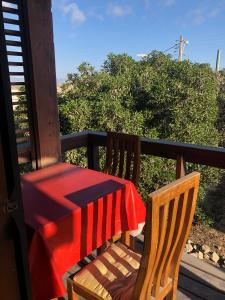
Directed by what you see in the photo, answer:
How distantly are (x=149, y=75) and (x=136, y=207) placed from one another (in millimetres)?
6317

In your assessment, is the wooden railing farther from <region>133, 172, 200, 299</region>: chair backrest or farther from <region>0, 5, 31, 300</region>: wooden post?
<region>0, 5, 31, 300</region>: wooden post

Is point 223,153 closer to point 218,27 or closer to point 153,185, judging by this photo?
point 153,185

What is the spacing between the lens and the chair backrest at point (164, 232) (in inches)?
41.4

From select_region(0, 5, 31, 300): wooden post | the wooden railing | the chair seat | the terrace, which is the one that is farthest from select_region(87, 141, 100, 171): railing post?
select_region(0, 5, 31, 300): wooden post

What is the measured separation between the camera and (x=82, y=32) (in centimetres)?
2023

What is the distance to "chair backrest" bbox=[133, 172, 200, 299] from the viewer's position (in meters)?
1.05

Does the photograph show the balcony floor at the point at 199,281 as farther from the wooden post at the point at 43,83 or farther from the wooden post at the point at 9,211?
the wooden post at the point at 9,211

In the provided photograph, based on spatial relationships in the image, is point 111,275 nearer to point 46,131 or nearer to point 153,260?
point 153,260

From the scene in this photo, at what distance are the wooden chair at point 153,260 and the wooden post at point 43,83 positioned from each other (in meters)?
1.09

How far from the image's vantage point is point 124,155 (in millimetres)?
2400

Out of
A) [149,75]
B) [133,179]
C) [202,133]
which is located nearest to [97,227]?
[133,179]

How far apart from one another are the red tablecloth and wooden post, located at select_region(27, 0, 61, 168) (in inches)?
16.0

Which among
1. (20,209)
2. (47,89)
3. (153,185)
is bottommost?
(153,185)

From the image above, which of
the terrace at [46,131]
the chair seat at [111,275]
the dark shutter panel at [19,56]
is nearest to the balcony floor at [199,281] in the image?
the terrace at [46,131]
